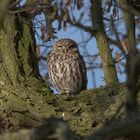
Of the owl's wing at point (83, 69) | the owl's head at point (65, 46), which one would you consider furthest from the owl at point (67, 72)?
the owl's head at point (65, 46)

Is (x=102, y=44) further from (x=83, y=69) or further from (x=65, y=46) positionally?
(x=65, y=46)

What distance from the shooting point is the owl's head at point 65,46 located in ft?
27.3

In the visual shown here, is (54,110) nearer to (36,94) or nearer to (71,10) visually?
(36,94)

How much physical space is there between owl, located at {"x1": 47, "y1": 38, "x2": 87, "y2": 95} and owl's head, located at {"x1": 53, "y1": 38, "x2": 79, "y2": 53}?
0.18m

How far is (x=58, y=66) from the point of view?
25.6ft

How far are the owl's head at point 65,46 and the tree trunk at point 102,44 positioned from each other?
1758mm

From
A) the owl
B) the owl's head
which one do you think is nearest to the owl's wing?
the owl

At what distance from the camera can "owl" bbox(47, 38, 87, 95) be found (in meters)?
7.80

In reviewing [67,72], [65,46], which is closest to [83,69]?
[67,72]

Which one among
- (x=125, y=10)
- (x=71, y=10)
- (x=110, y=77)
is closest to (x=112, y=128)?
(x=125, y=10)

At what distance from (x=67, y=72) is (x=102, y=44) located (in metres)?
1.57

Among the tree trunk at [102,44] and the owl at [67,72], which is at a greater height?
the tree trunk at [102,44]

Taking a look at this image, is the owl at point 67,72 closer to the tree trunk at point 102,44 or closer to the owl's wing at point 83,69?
the owl's wing at point 83,69

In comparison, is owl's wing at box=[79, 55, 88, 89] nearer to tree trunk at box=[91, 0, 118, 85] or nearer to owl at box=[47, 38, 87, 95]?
owl at box=[47, 38, 87, 95]
